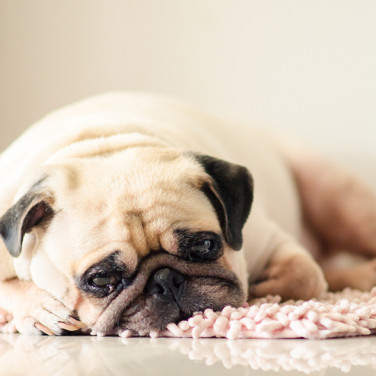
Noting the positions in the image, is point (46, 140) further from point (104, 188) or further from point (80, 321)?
point (80, 321)

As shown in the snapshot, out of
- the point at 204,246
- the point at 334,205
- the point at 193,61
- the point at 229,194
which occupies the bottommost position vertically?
the point at 334,205

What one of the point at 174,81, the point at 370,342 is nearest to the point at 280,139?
the point at 174,81

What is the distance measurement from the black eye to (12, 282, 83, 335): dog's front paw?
0.33 meters

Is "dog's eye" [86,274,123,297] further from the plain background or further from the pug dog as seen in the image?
the plain background

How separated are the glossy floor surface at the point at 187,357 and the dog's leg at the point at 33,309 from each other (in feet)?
0.42

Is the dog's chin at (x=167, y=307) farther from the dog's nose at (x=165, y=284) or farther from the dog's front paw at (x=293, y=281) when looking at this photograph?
the dog's front paw at (x=293, y=281)

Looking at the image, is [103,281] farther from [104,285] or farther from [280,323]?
[280,323]

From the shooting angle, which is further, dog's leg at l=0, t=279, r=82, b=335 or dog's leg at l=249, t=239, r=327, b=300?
dog's leg at l=249, t=239, r=327, b=300

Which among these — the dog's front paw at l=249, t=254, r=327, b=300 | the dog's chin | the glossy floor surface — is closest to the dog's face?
the dog's chin

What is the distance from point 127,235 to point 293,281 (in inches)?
26.4

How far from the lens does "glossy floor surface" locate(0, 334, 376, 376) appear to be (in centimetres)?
130

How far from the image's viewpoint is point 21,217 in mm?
1837

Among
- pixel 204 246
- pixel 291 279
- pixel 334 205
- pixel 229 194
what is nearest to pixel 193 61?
pixel 334 205

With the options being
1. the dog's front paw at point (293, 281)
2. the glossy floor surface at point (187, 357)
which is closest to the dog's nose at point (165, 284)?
the glossy floor surface at point (187, 357)
